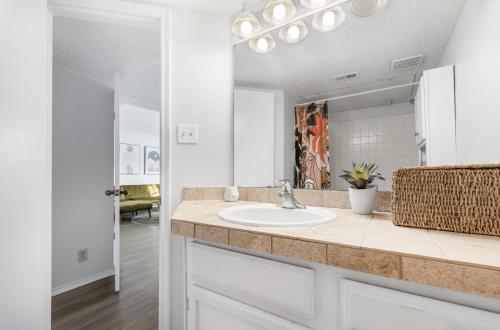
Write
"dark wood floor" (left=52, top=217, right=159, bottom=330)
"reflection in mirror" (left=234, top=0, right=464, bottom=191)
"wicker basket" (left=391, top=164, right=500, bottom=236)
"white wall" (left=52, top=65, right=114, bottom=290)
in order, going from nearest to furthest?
"wicker basket" (left=391, top=164, right=500, bottom=236)
"reflection in mirror" (left=234, top=0, right=464, bottom=191)
"dark wood floor" (left=52, top=217, right=159, bottom=330)
"white wall" (left=52, top=65, right=114, bottom=290)

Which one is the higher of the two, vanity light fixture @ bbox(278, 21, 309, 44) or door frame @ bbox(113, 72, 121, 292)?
vanity light fixture @ bbox(278, 21, 309, 44)

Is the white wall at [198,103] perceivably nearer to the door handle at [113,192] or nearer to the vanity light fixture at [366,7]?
the vanity light fixture at [366,7]

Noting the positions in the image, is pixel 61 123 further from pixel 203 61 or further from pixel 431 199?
pixel 431 199

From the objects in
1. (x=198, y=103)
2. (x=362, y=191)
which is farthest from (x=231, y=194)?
(x=362, y=191)

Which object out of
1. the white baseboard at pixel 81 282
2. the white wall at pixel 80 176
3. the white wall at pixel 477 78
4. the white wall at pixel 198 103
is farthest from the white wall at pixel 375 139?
the white baseboard at pixel 81 282

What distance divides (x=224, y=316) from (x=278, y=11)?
1426 mm

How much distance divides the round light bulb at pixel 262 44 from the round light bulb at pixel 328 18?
0.31 meters

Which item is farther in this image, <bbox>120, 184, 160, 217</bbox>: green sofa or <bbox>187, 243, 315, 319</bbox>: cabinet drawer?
<bbox>120, 184, 160, 217</bbox>: green sofa

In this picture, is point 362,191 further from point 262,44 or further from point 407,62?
point 262,44

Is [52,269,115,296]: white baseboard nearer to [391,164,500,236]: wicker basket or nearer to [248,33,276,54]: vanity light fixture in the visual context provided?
[248,33,276,54]: vanity light fixture

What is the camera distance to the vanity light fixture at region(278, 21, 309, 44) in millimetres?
1258

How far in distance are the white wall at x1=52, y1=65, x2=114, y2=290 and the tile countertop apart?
1.90m

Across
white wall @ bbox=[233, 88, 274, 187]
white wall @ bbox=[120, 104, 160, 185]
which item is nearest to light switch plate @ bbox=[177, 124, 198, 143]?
white wall @ bbox=[233, 88, 274, 187]

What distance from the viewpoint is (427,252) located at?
0.53 m
